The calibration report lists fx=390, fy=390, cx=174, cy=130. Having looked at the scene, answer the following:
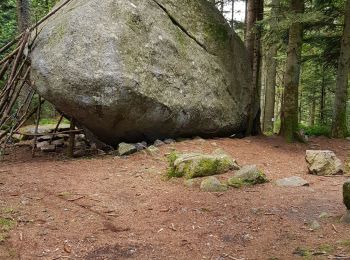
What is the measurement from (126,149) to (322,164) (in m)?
4.40

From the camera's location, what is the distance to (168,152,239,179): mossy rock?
23.6 feet

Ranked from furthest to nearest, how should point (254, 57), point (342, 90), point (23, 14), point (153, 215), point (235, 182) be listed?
point (23, 14) < point (342, 90) < point (254, 57) < point (235, 182) < point (153, 215)

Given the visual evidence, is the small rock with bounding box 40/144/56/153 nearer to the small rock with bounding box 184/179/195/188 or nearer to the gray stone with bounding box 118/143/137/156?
the gray stone with bounding box 118/143/137/156

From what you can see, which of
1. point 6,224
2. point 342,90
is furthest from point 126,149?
point 342,90

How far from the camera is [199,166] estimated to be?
7.21m

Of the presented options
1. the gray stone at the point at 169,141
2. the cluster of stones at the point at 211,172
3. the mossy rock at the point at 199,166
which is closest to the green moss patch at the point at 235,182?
the cluster of stones at the point at 211,172

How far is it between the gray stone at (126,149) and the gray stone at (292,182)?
3726 millimetres

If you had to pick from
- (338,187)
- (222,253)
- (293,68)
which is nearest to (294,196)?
(338,187)

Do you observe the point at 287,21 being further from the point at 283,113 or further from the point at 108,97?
the point at 108,97

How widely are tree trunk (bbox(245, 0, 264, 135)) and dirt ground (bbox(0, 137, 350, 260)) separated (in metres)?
3.99

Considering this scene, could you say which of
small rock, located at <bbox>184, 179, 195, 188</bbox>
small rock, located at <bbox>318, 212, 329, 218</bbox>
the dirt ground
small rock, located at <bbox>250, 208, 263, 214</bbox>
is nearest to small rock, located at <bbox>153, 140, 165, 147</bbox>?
the dirt ground

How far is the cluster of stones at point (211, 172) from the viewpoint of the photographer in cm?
674

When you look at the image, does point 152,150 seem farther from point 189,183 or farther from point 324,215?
point 324,215

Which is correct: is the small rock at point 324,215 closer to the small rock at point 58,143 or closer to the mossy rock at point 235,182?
the mossy rock at point 235,182
